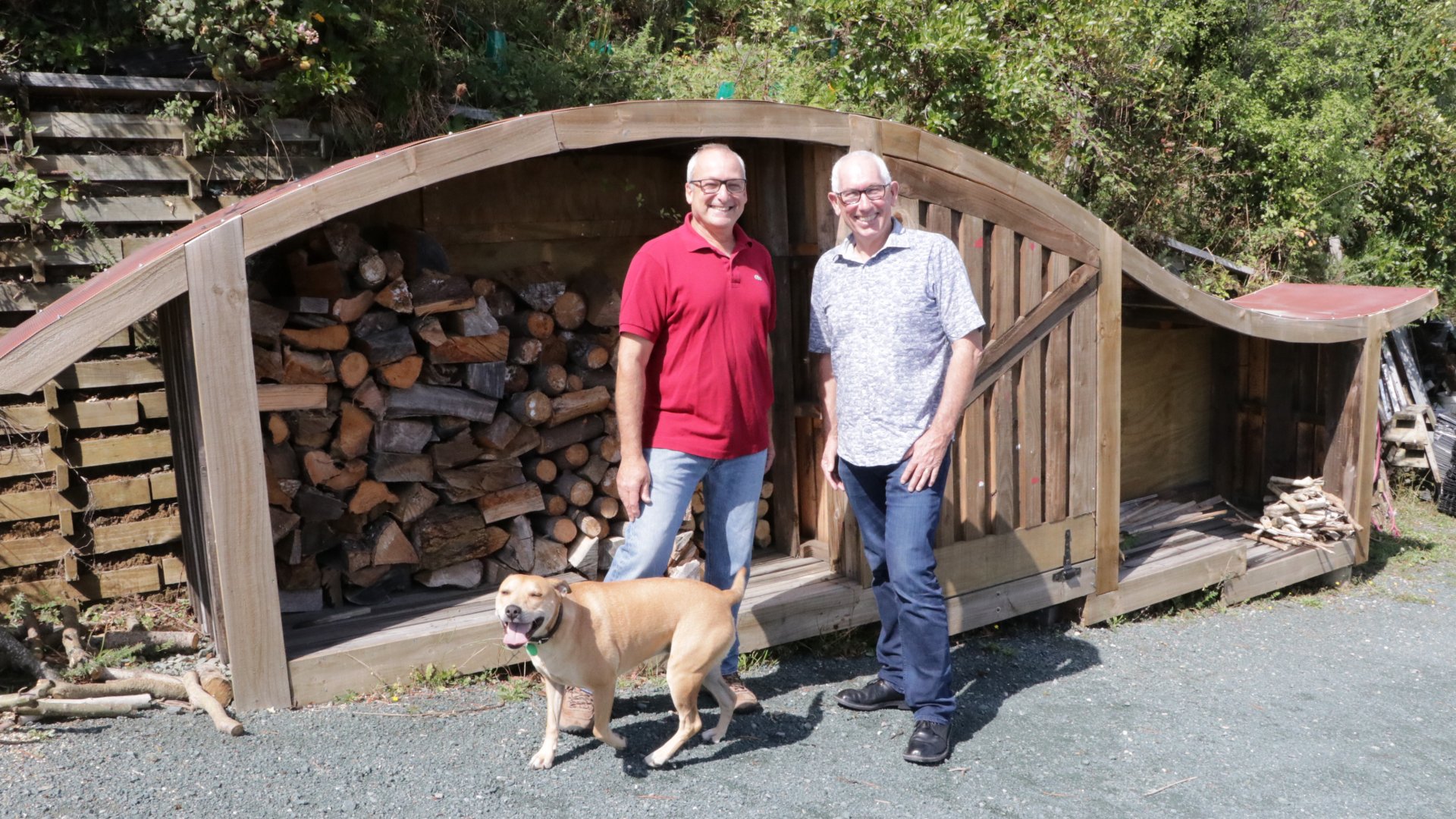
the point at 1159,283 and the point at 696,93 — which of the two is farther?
the point at 696,93

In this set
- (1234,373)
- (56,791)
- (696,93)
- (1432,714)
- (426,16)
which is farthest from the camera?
(696,93)

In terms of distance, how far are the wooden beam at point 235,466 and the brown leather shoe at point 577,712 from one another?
959 millimetres

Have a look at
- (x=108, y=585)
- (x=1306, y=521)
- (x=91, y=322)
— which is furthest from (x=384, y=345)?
(x=1306, y=521)

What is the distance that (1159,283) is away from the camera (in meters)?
5.36

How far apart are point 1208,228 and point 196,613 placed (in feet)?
26.2

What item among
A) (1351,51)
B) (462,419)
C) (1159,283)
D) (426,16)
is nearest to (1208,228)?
(1351,51)

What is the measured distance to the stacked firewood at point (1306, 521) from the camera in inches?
250

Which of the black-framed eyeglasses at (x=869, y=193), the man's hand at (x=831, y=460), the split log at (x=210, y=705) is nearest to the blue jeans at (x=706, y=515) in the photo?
the man's hand at (x=831, y=460)

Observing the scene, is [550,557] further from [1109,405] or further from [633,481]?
[1109,405]

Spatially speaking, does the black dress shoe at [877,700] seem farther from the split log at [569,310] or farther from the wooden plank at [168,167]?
the wooden plank at [168,167]

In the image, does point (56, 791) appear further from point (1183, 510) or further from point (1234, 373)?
point (1234, 373)

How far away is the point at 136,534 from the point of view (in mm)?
5012

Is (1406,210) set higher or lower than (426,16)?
lower

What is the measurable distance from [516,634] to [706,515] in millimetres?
956
